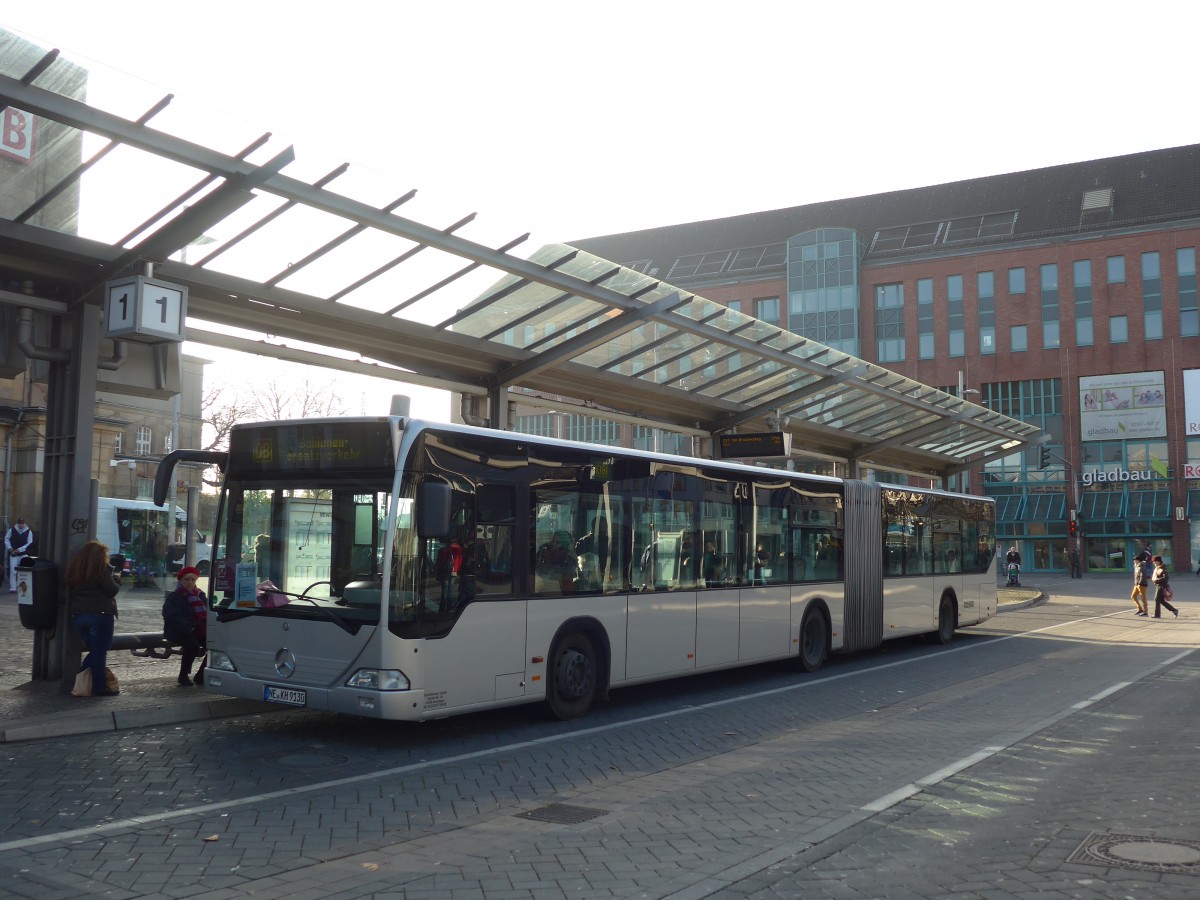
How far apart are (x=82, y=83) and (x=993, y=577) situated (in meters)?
18.9

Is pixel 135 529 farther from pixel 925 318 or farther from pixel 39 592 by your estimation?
pixel 925 318

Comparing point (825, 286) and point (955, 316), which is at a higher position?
point (825, 286)

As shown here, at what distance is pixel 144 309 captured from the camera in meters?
10.6

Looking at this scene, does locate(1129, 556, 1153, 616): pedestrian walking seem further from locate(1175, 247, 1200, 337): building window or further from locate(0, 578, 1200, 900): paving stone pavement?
locate(1175, 247, 1200, 337): building window

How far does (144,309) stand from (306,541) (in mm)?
3050

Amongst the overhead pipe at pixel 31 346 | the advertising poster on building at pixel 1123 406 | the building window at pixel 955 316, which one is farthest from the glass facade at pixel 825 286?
the overhead pipe at pixel 31 346

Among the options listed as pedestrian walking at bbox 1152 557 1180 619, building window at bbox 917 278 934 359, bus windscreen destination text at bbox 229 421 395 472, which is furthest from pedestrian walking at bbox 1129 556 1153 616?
building window at bbox 917 278 934 359

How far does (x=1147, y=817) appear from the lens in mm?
6648

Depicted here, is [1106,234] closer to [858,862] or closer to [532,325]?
[532,325]

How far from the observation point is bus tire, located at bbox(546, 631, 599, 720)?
10.6 meters

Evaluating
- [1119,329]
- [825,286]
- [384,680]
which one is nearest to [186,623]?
[384,680]

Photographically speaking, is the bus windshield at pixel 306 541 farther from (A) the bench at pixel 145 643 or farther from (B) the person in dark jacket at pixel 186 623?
(A) the bench at pixel 145 643

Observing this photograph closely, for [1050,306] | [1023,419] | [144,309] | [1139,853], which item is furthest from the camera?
[1050,306]

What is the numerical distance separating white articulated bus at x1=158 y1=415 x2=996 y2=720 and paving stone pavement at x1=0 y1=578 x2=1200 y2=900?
0.69 m
